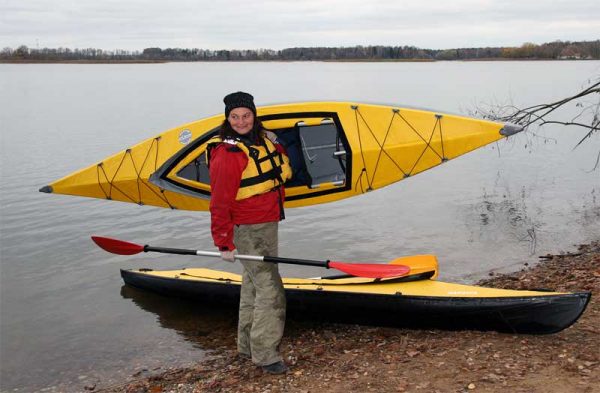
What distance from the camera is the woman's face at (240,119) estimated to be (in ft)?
15.8

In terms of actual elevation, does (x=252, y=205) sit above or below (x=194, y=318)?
above

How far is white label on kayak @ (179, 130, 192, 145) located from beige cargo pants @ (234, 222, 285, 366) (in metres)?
2.86

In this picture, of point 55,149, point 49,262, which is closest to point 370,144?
point 49,262

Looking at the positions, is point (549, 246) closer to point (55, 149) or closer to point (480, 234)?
point (480, 234)

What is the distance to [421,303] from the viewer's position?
18.7 feet

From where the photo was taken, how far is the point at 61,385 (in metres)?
6.30

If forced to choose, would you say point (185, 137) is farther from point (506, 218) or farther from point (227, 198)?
point (506, 218)

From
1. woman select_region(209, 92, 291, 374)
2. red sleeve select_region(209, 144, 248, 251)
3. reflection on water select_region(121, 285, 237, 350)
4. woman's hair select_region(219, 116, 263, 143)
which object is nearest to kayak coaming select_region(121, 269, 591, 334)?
reflection on water select_region(121, 285, 237, 350)

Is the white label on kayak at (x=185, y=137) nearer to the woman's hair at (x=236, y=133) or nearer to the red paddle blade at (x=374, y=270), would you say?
the woman's hair at (x=236, y=133)

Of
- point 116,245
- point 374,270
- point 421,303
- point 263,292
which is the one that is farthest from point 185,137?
point 421,303

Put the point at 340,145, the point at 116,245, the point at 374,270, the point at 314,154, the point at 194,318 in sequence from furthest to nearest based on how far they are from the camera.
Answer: the point at 194,318 → the point at 314,154 → the point at 340,145 → the point at 116,245 → the point at 374,270

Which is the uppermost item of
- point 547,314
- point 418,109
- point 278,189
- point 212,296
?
point 418,109

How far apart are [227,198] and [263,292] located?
93 centimetres

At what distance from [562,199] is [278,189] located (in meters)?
10.4
